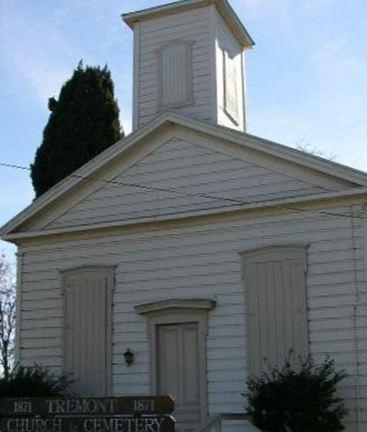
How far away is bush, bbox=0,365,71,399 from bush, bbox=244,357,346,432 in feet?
12.1

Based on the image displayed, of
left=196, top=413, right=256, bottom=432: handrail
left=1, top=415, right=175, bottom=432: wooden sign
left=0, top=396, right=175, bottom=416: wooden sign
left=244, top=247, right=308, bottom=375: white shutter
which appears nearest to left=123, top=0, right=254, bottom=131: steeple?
left=244, top=247, right=308, bottom=375: white shutter

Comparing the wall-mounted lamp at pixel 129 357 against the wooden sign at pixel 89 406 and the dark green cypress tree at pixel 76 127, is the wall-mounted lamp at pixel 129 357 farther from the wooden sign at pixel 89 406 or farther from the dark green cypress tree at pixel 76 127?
the dark green cypress tree at pixel 76 127

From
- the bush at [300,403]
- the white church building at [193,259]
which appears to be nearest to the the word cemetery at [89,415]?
the bush at [300,403]

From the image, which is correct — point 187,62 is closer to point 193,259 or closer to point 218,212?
point 218,212

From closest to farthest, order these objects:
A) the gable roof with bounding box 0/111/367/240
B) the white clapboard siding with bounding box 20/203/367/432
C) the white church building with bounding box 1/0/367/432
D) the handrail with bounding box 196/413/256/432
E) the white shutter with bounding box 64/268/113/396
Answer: the handrail with bounding box 196/413/256/432 → the white clapboard siding with bounding box 20/203/367/432 → the white church building with bounding box 1/0/367/432 → the gable roof with bounding box 0/111/367/240 → the white shutter with bounding box 64/268/113/396

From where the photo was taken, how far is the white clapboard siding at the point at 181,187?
47.3 ft

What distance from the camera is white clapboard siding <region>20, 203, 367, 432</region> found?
13289 mm

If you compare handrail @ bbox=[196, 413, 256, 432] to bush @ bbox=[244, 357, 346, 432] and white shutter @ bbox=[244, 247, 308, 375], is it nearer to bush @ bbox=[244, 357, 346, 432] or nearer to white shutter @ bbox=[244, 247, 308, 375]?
bush @ bbox=[244, 357, 346, 432]

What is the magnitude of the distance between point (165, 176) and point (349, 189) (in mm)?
3546

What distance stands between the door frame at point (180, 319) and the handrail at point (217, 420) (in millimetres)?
937

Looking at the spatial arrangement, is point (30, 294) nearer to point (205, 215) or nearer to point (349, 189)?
point (205, 215)

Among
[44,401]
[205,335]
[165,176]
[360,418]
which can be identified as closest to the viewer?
[44,401]

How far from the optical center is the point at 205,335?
1421 centimetres

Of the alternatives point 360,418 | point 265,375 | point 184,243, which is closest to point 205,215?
point 184,243
